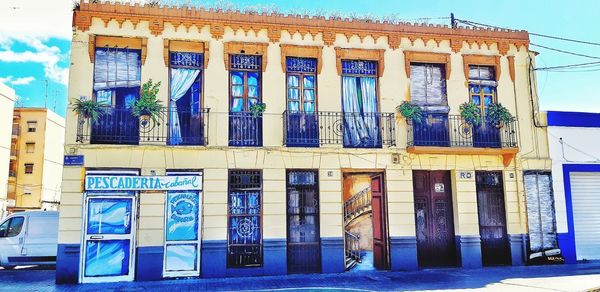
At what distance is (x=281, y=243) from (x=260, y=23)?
6.08 metres

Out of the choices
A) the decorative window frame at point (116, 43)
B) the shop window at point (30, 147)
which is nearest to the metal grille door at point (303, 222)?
the decorative window frame at point (116, 43)

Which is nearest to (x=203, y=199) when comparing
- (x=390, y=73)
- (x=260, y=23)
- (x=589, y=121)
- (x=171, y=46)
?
(x=171, y=46)

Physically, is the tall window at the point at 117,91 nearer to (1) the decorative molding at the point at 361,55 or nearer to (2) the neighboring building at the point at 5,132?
(1) the decorative molding at the point at 361,55

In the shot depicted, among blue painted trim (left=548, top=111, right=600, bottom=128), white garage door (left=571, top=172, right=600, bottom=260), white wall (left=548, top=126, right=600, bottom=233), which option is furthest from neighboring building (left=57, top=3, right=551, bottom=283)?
white garage door (left=571, top=172, right=600, bottom=260)

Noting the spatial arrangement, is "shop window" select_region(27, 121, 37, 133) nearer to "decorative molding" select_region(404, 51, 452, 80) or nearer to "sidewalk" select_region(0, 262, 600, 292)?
"sidewalk" select_region(0, 262, 600, 292)

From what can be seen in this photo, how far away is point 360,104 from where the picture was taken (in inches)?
546

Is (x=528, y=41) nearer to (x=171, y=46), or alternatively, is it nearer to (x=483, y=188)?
(x=483, y=188)

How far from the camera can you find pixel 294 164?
13.1 metres

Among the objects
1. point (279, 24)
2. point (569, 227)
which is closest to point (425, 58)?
point (279, 24)

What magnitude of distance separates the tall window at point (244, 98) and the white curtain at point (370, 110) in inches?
120

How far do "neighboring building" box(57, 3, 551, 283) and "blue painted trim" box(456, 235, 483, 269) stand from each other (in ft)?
0.10

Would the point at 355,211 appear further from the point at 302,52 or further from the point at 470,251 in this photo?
the point at 302,52

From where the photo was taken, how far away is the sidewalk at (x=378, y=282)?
10.7 m

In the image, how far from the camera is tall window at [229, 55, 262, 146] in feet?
42.6
